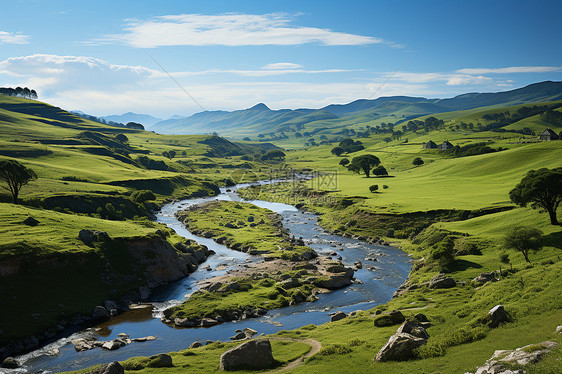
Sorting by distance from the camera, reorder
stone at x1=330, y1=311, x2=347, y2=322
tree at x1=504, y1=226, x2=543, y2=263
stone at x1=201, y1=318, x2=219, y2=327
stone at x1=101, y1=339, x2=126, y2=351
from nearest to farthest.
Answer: stone at x1=101, y1=339, x2=126, y2=351 → stone at x1=330, y1=311, x2=347, y2=322 → stone at x1=201, y1=318, x2=219, y2=327 → tree at x1=504, y1=226, x2=543, y2=263

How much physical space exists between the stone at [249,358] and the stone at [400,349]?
10116 millimetres

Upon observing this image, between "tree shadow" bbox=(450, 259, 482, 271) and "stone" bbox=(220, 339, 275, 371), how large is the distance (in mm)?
42745

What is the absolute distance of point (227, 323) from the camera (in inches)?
2323

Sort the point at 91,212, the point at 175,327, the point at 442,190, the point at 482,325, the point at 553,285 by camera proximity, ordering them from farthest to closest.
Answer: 1. the point at 442,190
2. the point at 91,212
3. the point at 175,327
4. the point at 553,285
5. the point at 482,325

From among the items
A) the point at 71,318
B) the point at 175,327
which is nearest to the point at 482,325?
the point at 175,327

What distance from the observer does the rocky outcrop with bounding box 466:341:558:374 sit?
23703 millimetres

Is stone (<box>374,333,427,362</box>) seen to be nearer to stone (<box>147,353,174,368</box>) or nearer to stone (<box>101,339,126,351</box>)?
stone (<box>147,353,174,368</box>)

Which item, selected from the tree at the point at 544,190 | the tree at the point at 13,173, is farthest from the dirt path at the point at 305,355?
the tree at the point at 13,173

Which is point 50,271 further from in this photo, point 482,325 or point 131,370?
point 482,325

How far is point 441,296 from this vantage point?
179ft

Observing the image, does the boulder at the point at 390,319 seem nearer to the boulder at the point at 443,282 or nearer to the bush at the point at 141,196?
the boulder at the point at 443,282

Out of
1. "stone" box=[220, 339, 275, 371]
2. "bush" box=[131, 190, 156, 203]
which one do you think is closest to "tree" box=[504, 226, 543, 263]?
"stone" box=[220, 339, 275, 371]

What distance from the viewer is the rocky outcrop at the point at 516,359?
2370 centimetres

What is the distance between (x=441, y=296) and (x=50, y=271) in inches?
2349
